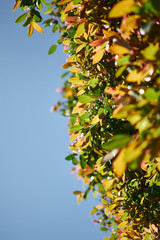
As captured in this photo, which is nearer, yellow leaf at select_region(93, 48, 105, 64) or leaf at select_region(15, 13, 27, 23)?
yellow leaf at select_region(93, 48, 105, 64)

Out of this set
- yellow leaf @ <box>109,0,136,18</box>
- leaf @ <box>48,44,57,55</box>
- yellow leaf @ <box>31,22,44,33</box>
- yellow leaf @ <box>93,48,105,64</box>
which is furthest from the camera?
leaf @ <box>48,44,57,55</box>

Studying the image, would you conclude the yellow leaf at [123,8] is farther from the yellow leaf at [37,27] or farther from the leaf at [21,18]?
the leaf at [21,18]

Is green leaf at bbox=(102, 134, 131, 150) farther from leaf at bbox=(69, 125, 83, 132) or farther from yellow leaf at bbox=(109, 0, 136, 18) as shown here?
leaf at bbox=(69, 125, 83, 132)

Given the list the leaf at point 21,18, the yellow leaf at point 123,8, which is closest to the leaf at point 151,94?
the yellow leaf at point 123,8

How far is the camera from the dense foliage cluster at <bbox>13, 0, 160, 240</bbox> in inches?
24.3

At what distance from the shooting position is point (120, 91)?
77cm

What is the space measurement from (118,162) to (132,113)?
0.54 feet

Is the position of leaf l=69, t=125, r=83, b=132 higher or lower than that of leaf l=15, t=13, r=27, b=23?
lower

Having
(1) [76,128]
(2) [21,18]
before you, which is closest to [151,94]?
(1) [76,128]

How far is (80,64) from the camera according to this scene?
166cm

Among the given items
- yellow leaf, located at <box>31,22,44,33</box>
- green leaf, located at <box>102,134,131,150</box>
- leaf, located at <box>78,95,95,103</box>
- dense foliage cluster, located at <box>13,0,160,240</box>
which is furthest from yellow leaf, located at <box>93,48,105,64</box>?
green leaf, located at <box>102,134,131,150</box>

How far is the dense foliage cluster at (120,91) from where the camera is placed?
0.62 m

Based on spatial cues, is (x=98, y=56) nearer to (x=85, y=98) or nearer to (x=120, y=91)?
(x=85, y=98)

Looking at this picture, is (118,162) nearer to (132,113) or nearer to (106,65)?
(132,113)
